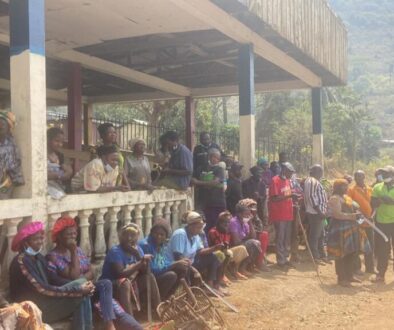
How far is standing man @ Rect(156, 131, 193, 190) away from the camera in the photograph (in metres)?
6.30

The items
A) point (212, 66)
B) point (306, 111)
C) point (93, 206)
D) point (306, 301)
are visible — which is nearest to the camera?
point (93, 206)

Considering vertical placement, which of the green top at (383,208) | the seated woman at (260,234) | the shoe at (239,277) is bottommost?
the shoe at (239,277)

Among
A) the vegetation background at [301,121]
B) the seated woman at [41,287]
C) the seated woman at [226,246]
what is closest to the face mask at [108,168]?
the seated woman at [41,287]

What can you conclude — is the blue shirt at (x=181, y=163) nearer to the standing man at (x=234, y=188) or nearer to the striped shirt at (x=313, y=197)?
the standing man at (x=234, y=188)

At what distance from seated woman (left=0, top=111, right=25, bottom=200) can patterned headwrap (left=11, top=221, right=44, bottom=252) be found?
1.40 feet

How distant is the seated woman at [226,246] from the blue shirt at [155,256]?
1119mm

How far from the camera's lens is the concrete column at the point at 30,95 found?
4.13 meters

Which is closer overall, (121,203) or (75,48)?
(121,203)

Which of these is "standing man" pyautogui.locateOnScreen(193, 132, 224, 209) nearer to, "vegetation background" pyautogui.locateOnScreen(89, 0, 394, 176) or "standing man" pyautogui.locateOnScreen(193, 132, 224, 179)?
"standing man" pyautogui.locateOnScreen(193, 132, 224, 179)

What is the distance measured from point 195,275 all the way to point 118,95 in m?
9.12

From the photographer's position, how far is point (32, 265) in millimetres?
3775

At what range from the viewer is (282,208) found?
7.61m

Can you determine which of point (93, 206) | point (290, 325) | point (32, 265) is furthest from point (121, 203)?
point (290, 325)

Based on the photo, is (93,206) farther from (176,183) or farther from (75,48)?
(75,48)
